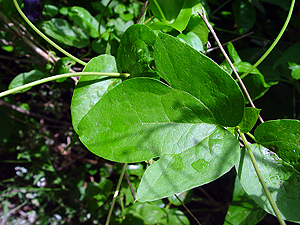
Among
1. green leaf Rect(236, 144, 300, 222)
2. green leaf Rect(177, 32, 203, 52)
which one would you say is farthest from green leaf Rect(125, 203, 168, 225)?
green leaf Rect(177, 32, 203, 52)

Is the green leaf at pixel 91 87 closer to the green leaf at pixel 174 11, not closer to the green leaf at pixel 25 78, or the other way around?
the green leaf at pixel 174 11

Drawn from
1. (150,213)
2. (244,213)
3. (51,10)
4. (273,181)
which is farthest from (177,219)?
(51,10)

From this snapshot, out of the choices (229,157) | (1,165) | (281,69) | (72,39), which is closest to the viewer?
(229,157)

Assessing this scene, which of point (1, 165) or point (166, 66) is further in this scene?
point (1, 165)

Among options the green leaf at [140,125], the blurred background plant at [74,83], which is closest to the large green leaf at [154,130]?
the green leaf at [140,125]

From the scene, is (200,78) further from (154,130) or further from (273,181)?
(273,181)

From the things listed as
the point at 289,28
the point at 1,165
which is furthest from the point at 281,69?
the point at 1,165

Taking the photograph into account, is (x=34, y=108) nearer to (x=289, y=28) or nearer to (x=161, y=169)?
(x=161, y=169)

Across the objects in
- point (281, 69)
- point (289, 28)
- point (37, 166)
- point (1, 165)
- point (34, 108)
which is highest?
point (289, 28)
